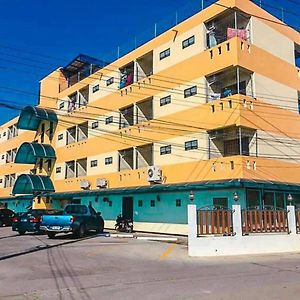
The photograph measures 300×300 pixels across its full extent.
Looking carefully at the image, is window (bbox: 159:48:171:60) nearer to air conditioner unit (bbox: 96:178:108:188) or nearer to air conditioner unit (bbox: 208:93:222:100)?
air conditioner unit (bbox: 208:93:222:100)

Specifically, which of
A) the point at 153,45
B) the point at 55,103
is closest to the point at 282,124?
the point at 153,45

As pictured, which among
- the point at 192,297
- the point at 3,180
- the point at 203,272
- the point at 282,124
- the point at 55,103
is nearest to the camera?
the point at 192,297

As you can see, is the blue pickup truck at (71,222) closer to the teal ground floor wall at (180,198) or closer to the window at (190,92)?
the teal ground floor wall at (180,198)

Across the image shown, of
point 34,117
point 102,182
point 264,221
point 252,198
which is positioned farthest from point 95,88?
point 264,221

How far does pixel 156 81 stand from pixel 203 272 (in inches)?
767

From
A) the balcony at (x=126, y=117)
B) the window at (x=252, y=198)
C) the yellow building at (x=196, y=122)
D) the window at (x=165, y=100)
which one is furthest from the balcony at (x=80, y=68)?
the window at (x=252, y=198)

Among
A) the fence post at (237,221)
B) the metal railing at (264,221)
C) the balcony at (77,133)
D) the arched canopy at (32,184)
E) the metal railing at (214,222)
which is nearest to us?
the metal railing at (214,222)

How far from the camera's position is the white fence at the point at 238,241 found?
14555mm

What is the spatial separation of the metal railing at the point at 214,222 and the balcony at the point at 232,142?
6.78 metres

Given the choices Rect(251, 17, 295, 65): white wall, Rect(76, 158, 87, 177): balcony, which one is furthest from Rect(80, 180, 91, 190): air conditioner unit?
Rect(251, 17, 295, 65): white wall

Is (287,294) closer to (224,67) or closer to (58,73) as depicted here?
(224,67)

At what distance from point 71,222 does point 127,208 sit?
10.1 meters

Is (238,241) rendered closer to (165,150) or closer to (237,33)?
(165,150)

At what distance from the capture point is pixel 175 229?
2542 cm
